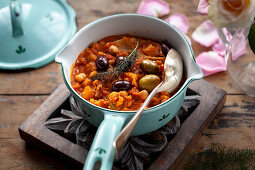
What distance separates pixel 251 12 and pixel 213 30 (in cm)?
92

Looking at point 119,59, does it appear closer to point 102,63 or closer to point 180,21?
point 102,63

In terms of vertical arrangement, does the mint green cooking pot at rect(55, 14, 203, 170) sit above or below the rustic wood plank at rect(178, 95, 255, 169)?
above

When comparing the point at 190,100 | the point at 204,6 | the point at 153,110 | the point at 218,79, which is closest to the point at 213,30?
the point at 218,79

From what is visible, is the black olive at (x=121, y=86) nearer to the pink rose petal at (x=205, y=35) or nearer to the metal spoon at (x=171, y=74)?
the metal spoon at (x=171, y=74)

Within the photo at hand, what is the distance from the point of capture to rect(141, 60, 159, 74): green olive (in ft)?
4.78

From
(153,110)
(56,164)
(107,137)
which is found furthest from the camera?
(56,164)

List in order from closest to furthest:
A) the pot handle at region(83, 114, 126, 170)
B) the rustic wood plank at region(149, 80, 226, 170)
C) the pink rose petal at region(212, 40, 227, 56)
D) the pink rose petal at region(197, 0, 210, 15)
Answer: the pot handle at region(83, 114, 126, 170), the pink rose petal at region(197, 0, 210, 15), the rustic wood plank at region(149, 80, 226, 170), the pink rose petal at region(212, 40, 227, 56)

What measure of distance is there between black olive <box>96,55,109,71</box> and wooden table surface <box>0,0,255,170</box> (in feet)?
1.46

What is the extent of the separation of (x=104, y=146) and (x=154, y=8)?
4.39ft

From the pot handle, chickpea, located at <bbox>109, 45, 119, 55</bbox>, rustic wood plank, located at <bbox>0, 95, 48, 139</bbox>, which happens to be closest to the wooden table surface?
rustic wood plank, located at <bbox>0, 95, 48, 139</bbox>

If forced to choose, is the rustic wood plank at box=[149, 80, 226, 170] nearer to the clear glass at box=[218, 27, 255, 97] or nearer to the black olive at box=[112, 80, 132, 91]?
the clear glass at box=[218, 27, 255, 97]

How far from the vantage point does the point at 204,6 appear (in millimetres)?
1313

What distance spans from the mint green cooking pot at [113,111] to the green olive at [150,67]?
136mm

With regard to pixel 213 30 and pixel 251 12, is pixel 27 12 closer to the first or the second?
pixel 213 30
